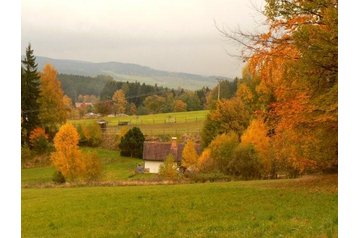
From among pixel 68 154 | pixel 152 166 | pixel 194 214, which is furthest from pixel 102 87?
pixel 194 214

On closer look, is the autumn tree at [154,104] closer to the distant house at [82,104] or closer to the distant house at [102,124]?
the distant house at [102,124]

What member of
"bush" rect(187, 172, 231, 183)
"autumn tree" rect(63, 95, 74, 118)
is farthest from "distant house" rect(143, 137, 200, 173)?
"bush" rect(187, 172, 231, 183)

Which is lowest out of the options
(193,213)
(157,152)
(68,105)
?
(157,152)

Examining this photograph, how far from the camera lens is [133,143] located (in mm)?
29812

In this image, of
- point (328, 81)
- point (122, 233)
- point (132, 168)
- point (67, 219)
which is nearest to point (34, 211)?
point (67, 219)

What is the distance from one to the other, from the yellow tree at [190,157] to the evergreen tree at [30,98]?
1026cm

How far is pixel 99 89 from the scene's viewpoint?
30859 mm

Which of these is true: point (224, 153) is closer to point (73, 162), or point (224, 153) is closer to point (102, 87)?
point (73, 162)

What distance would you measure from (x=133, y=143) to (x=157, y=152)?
76.5 inches

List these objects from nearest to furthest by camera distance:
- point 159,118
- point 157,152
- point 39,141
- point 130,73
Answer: point 39,141 → point 157,152 → point 159,118 → point 130,73

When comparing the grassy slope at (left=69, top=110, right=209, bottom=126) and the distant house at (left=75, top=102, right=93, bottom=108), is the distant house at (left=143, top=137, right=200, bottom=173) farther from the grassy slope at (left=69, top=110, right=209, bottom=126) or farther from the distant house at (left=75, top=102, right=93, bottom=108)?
the distant house at (left=75, top=102, right=93, bottom=108)

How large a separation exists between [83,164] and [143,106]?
916 cm

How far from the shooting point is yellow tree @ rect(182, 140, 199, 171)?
83.2ft

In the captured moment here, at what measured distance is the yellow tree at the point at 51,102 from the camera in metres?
28.4
